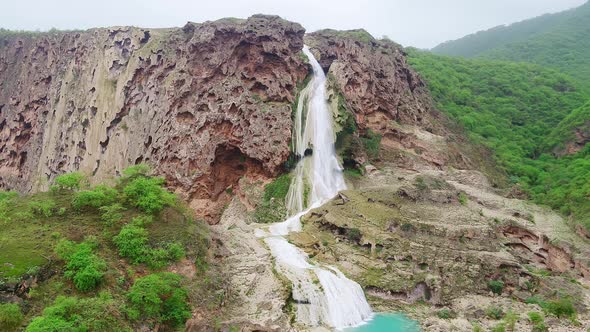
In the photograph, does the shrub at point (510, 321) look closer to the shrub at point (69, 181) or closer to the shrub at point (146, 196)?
the shrub at point (146, 196)

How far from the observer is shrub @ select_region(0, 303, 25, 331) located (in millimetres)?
15674

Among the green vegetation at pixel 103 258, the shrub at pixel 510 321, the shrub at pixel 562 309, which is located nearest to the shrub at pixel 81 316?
the green vegetation at pixel 103 258

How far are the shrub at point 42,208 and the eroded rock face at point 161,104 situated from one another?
22.6 meters

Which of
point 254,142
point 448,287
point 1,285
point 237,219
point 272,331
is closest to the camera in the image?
point 1,285

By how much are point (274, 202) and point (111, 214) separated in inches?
832

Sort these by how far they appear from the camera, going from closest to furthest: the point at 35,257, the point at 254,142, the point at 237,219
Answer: the point at 35,257, the point at 237,219, the point at 254,142

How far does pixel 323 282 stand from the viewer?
2698 centimetres

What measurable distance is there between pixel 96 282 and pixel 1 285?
3.30m

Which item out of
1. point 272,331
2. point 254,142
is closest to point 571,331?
point 272,331

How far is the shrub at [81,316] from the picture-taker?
51.0 feet

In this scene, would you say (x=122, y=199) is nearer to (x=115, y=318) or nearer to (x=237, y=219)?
(x=115, y=318)

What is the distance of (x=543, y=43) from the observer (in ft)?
334

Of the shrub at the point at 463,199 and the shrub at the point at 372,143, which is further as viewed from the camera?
the shrub at the point at 372,143

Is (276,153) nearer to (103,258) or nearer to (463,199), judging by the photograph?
(463,199)
